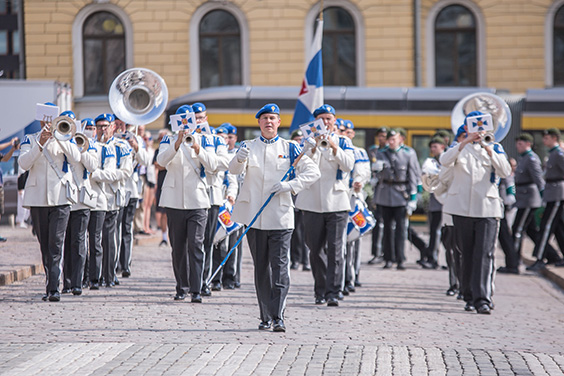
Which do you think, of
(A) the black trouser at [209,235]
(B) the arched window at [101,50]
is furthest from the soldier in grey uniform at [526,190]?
(B) the arched window at [101,50]

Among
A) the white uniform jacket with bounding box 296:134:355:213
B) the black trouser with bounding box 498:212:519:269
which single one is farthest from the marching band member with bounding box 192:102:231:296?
the black trouser with bounding box 498:212:519:269

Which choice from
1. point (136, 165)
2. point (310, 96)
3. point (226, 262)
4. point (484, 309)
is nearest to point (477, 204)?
point (484, 309)

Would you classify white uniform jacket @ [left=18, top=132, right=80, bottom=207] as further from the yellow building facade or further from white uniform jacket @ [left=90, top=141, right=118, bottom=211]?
the yellow building facade

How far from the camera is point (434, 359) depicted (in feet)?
24.6

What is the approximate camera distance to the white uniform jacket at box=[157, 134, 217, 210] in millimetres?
10758

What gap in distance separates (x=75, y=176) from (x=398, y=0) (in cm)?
1935

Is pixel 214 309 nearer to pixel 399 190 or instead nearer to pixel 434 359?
pixel 434 359

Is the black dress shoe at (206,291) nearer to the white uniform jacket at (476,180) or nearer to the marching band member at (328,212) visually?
the marching band member at (328,212)

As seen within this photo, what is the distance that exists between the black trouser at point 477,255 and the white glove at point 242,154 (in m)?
2.89

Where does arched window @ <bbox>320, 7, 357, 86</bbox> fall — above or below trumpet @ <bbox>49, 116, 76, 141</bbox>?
above

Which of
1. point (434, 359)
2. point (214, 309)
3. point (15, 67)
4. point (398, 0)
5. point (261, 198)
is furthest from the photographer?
point (15, 67)

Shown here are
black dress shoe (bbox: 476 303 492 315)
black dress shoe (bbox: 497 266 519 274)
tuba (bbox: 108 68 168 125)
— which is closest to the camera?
black dress shoe (bbox: 476 303 492 315)

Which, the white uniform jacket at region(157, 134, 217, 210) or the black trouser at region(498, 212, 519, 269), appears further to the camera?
the black trouser at region(498, 212, 519, 269)

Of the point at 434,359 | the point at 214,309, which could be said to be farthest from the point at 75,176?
the point at 434,359
